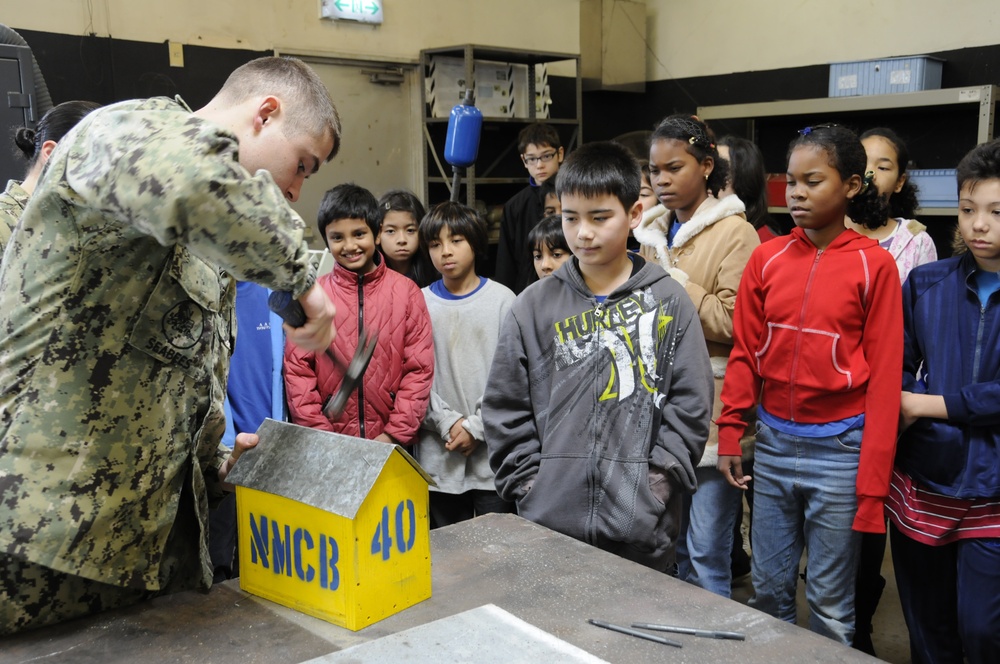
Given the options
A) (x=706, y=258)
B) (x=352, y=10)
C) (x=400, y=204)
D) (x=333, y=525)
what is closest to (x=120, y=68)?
(x=352, y=10)

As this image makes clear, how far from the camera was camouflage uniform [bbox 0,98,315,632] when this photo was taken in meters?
1.01

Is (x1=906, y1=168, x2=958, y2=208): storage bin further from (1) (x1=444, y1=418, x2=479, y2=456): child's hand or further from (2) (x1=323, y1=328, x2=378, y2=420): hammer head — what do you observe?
(2) (x1=323, y1=328, x2=378, y2=420): hammer head

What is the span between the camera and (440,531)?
5.26 ft

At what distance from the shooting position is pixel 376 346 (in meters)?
2.55

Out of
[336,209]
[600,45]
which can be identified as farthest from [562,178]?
[600,45]

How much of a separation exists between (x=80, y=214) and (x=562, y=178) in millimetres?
1085

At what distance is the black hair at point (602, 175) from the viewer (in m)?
1.87

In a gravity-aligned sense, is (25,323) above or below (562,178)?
below

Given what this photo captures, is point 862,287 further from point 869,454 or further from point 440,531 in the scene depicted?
point 440,531

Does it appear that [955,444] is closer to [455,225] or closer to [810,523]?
[810,523]

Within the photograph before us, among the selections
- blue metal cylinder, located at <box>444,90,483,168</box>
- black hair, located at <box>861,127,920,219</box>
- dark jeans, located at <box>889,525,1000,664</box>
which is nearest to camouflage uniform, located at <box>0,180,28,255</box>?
blue metal cylinder, located at <box>444,90,483,168</box>

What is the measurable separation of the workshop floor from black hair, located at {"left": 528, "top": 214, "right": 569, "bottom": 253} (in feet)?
4.25

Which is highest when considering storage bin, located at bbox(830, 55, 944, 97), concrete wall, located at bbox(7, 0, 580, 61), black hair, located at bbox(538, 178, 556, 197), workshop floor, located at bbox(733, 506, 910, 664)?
concrete wall, located at bbox(7, 0, 580, 61)

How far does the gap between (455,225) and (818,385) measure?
4.08 ft
